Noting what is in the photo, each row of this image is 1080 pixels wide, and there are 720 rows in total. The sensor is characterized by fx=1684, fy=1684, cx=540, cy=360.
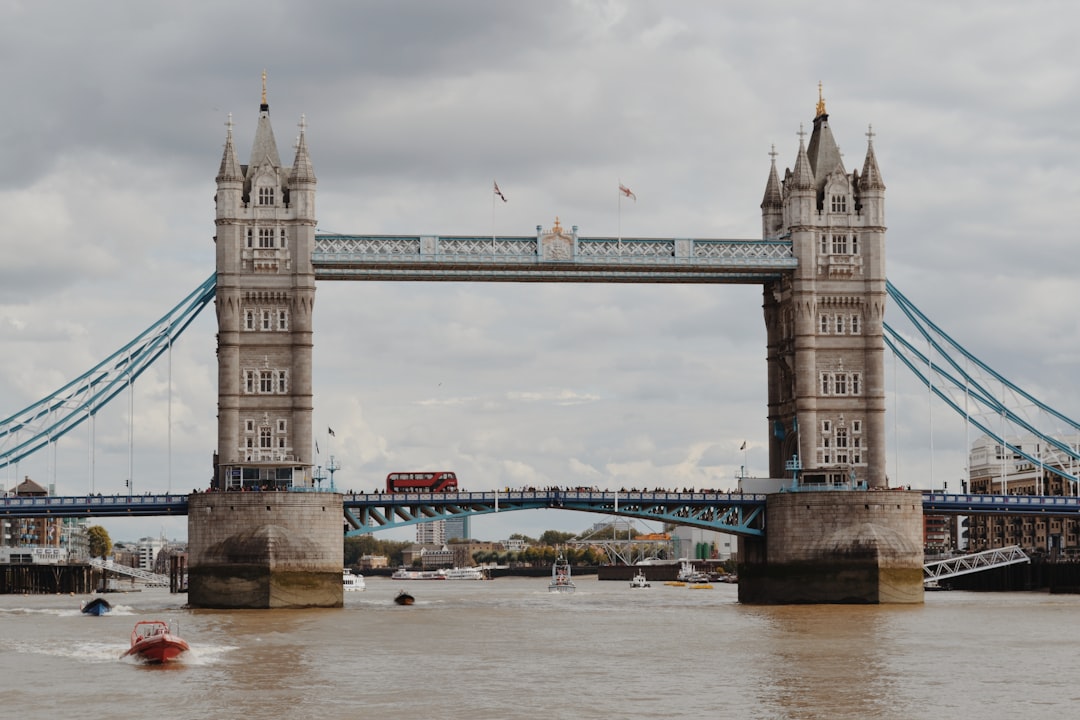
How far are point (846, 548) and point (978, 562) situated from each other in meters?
50.0

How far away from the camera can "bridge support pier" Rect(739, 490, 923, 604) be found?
96.6 m

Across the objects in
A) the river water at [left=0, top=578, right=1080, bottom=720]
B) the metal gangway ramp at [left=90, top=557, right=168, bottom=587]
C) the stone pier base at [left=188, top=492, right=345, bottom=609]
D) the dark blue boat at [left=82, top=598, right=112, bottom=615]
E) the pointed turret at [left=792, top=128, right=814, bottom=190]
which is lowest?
the metal gangway ramp at [left=90, top=557, right=168, bottom=587]

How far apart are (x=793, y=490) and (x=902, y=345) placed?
45.8 feet

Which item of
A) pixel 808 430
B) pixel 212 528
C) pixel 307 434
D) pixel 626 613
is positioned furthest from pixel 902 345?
pixel 212 528

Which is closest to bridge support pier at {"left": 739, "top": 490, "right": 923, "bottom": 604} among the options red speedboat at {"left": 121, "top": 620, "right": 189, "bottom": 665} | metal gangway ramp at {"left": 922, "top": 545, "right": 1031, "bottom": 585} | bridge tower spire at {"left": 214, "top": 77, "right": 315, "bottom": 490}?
bridge tower spire at {"left": 214, "top": 77, "right": 315, "bottom": 490}

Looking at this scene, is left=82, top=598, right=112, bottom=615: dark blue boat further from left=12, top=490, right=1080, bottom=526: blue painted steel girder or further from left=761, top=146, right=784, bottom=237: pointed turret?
left=761, top=146, right=784, bottom=237: pointed turret

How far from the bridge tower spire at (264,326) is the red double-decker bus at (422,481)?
7607mm

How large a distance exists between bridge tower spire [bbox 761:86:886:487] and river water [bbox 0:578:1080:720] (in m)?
15.7

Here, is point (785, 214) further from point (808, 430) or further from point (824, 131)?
point (808, 430)

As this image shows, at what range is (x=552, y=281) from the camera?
103m

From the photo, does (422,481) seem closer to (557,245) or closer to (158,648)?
(557,245)

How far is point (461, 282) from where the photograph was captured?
103125mm

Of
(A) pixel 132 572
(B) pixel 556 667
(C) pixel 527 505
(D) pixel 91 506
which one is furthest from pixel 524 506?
(A) pixel 132 572

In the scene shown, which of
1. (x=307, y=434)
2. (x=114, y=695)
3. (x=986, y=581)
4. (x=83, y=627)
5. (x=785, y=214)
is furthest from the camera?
(x=986, y=581)
